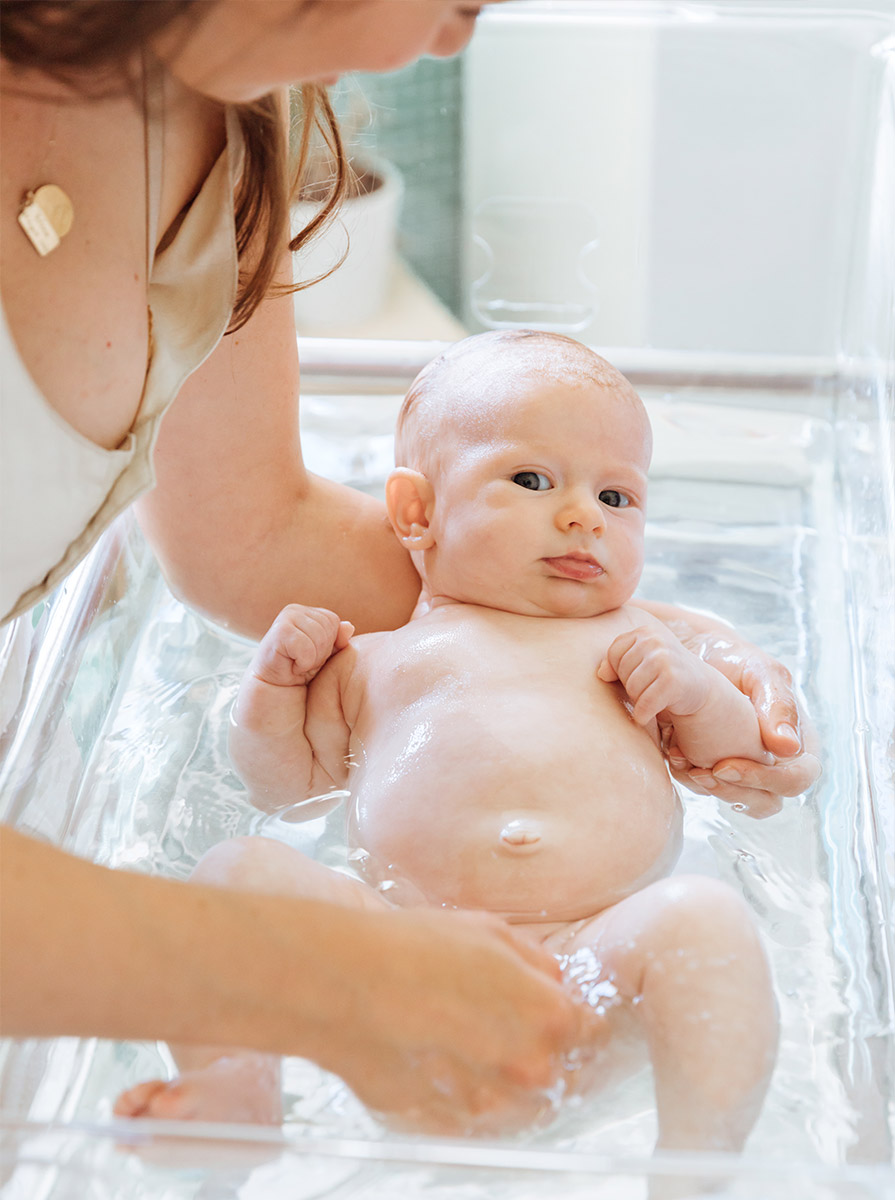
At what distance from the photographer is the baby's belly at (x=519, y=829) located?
0.77 metres

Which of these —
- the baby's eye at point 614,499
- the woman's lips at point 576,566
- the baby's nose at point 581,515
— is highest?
the baby's nose at point 581,515

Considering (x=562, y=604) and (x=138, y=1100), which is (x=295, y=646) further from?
(x=138, y=1100)

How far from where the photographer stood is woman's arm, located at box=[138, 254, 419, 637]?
99 cm

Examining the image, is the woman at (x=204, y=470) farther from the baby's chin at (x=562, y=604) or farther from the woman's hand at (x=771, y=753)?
the baby's chin at (x=562, y=604)

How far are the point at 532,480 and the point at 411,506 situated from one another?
4.2 inches

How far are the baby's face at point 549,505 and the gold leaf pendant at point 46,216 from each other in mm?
340

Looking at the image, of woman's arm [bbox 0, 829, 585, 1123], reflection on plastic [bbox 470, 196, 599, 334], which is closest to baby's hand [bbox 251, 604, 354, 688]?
woman's arm [bbox 0, 829, 585, 1123]

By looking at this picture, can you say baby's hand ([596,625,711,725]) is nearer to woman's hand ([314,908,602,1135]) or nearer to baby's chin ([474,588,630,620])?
baby's chin ([474,588,630,620])

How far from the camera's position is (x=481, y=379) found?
97 cm

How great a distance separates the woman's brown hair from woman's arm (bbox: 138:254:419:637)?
9cm

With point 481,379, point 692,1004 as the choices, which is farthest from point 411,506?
point 692,1004

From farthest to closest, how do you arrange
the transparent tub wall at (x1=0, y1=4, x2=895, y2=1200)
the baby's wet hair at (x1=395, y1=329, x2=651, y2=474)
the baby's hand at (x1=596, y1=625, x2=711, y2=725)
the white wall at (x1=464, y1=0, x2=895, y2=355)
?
1. the white wall at (x1=464, y1=0, x2=895, y2=355)
2. the baby's wet hair at (x1=395, y1=329, x2=651, y2=474)
3. the baby's hand at (x1=596, y1=625, x2=711, y2=725)
4. the transparent tub wall at (x1=0, y1=4, x2=895, y2=1200)

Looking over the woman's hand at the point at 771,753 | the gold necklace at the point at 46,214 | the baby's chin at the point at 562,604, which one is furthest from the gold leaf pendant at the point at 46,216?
the woman's hand at the point at 771,753

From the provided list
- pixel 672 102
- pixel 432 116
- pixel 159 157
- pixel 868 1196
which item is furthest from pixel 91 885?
pixel 432 116
